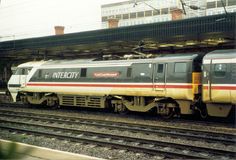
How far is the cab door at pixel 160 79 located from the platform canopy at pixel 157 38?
8.57ft

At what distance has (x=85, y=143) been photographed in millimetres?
10820

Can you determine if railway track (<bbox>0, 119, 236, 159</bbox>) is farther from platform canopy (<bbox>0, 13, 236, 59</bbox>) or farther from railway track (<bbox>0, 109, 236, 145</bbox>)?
platform canopy (<bbox>0, 13, 236, 59</bbox>)

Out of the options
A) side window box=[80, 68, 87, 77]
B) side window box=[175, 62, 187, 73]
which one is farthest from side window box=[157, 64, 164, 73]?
side window box=[80, 68, 87, 77]

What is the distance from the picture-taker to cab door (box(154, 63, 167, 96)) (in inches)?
606

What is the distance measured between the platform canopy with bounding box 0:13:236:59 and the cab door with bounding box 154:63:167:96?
2.61 m

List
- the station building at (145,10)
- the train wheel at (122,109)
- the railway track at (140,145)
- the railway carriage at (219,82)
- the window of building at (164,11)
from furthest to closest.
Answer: the window of building at (164,11), the station building at (145,10), the train wheel at (122,109), the railway carriage at (219,82), the railway track at (140,145)

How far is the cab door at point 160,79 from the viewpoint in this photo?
606 inches

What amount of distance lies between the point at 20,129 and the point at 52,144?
114 inches

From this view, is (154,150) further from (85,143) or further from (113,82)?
(113,82)

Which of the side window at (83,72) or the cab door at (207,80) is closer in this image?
the cab door at (207,80)

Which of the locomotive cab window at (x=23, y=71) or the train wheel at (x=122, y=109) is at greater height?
the locomotive cab window at (x=23, y=71)

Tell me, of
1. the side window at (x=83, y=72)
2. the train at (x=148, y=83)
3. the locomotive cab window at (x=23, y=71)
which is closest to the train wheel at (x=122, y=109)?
the train at (x=148, y=83)

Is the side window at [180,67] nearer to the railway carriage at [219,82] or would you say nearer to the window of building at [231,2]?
the railway carriage at [219,82]

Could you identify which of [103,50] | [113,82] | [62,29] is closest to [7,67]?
[62,29]
